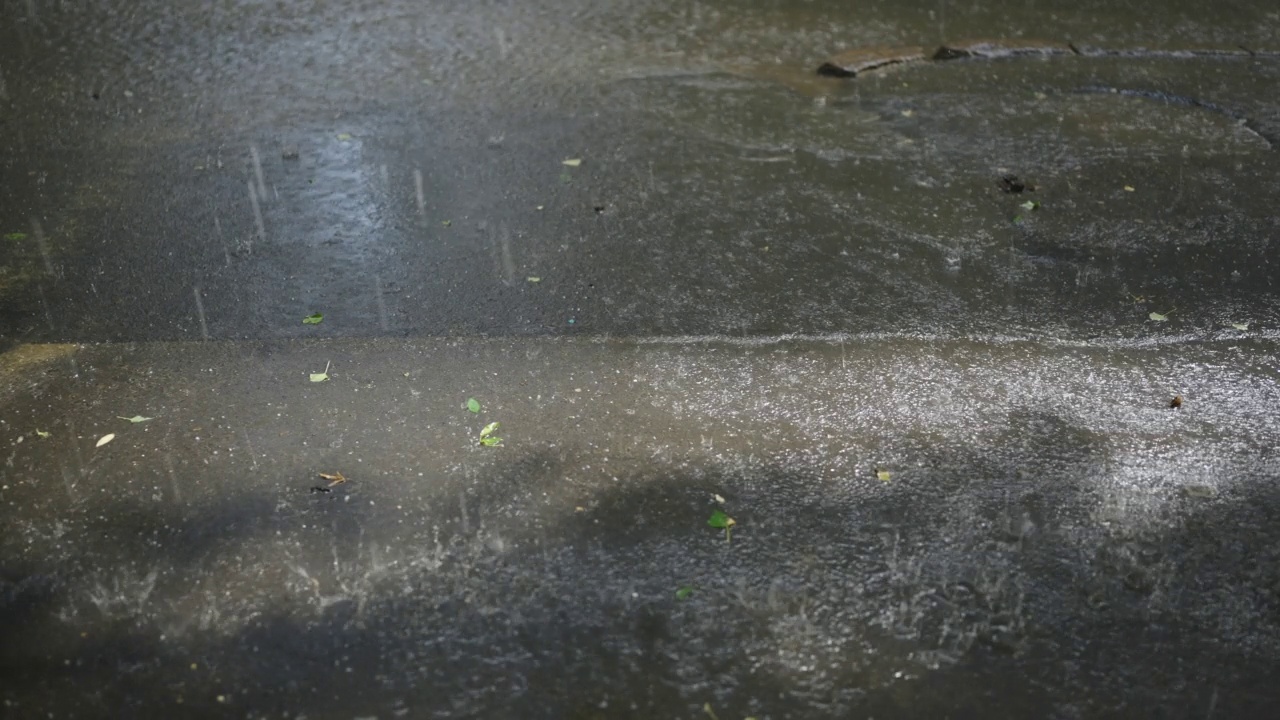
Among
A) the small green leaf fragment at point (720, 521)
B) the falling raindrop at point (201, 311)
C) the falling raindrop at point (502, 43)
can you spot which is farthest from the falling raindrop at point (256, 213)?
the small green leaf fragment at point (720, 521)

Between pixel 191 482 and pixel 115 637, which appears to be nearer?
pixel 115 637

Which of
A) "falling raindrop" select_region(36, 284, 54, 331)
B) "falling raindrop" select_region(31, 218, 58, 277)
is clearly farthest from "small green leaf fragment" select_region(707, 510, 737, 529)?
"falling raindrop" select_region(31, 218, 58, 277)

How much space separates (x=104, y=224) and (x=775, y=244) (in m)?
3.21

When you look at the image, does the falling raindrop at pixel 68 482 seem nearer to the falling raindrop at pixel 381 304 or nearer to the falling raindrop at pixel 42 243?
the falling raindrop at pixel 381 304

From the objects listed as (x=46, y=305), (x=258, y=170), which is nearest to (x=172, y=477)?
(x=46, y=305)

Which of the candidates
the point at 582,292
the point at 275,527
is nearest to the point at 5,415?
the point at 275,527

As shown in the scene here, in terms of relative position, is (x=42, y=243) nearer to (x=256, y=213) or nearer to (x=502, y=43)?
(x=256, y=213)

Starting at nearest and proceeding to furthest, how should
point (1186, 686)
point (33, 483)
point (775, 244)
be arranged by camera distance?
point (1186, 686) → point (33, 483) → point (775, 244)

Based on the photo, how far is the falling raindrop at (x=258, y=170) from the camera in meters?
5.48

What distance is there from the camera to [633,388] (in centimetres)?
404

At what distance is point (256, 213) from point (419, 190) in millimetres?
811

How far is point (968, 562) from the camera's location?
10.7 feet

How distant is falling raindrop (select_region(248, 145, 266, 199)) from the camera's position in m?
5.48

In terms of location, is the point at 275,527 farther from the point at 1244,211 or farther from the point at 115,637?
the point at 1244,211
